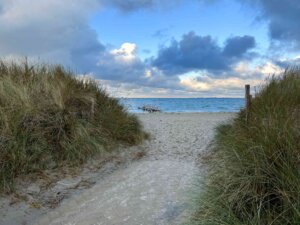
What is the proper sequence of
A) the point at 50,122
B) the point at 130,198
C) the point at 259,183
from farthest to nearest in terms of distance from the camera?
the point at 50,122, the point at 130,198, the point at 259,183

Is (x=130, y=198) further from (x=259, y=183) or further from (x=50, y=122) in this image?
(x=50, y=122)

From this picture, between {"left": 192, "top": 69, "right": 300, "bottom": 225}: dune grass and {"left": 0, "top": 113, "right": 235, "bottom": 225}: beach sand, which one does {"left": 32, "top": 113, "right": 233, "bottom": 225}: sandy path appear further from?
{"left": 192, "top": 69, "right": 300, "bottom": 225}: dune grass

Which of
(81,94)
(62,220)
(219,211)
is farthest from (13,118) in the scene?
(219,211)

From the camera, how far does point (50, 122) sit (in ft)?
26.1

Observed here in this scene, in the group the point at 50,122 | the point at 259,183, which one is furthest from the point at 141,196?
the point at 50,122

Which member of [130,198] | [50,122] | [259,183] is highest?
[50,122]

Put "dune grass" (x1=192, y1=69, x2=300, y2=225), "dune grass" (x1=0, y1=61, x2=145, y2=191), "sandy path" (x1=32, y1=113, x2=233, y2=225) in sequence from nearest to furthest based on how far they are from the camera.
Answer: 1. "dune grass" (x1=192, y1=69, x2=300, y2=225)
2. "sandy path" (x1=32, y1=113, x2=233, y2=225)
3. "dune grass" (x1=0, y1=61, x2=145, y2=191)

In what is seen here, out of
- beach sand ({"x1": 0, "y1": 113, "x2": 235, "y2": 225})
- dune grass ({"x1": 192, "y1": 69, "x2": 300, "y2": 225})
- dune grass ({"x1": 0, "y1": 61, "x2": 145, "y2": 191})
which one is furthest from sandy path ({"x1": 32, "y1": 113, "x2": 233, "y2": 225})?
dune grass ({"x1": 0, "y1": 61, "x2": 145, "y2": 191})

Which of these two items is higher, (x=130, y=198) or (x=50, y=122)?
(x=50, y=122)

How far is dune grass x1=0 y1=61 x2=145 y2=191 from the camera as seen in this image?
717 centimetres

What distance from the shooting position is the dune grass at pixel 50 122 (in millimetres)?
7168

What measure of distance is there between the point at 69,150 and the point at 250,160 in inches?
163

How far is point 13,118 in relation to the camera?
7586 mm

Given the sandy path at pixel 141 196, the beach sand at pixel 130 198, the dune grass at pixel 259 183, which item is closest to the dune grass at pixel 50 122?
the beach sand at pixel 130 198
